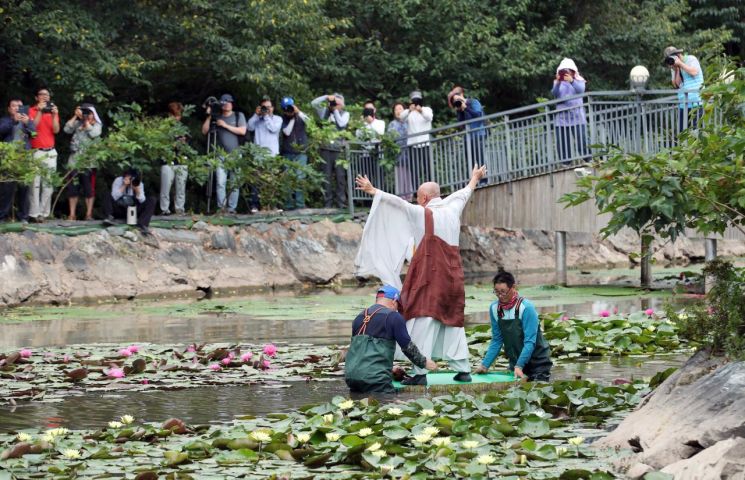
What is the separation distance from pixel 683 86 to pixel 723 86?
40.0 ft

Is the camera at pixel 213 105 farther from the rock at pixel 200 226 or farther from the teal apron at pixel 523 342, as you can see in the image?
the teal apron at pixel 523 342

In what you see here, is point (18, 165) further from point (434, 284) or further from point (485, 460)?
point (485, 460)

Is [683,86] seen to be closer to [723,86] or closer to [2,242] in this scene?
[2,242]

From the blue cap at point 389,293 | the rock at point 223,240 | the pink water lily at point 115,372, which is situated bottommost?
the pink water lily at point 115,372

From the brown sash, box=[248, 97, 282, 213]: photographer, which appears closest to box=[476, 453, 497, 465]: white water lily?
the brown sash

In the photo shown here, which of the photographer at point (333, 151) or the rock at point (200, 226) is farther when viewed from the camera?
the photographer at point (333, 151)

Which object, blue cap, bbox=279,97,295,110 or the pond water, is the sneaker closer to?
the pond water

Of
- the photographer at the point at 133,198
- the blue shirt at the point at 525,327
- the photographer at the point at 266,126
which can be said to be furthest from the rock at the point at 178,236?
the blue shirt at the point at 525,327

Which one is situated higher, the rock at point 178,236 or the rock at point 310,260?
the rock at point 178,236

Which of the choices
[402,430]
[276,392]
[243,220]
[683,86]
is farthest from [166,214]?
[402,430]

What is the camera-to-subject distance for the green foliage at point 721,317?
10289mm

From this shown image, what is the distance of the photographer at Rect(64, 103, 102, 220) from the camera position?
23828 millimetres

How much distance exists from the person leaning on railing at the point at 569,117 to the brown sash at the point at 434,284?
10931 millimetres

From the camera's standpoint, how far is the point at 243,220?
26.1 metres
